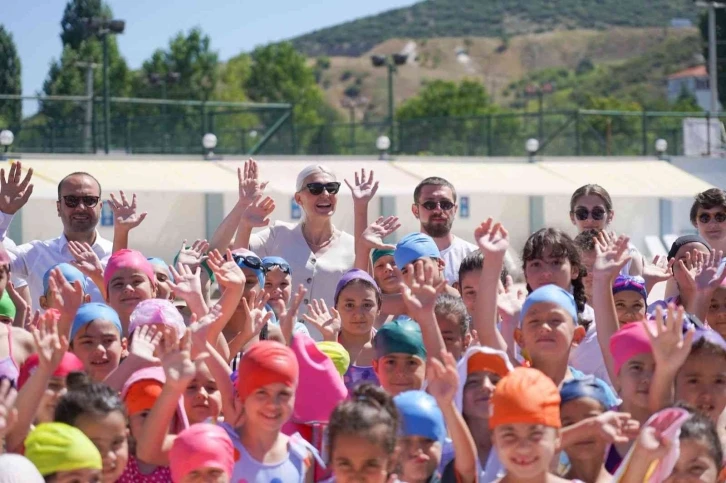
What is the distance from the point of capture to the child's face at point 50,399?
5.00m

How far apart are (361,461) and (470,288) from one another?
285 centimetres

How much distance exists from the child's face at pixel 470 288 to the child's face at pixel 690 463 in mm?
2510

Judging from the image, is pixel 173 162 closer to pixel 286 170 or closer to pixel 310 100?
pixel 286 170

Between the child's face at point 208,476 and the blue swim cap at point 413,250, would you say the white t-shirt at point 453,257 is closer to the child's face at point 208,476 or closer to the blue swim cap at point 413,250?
the blue swim cap at point 413,250

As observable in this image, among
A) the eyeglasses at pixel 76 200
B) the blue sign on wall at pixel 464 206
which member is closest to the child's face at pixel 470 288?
the eyeglasses at pixel 76 200

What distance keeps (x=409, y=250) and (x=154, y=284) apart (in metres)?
1.50

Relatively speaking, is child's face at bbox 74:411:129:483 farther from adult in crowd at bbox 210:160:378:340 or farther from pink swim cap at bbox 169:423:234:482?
adult in crowd at bbox 210:160:378:340

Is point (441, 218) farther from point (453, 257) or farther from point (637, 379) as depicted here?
point (637, 379)

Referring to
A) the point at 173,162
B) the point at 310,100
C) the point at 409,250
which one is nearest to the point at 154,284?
the point at 409,250

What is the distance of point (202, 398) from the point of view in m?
5.46

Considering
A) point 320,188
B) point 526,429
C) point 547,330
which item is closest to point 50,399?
point 526,429

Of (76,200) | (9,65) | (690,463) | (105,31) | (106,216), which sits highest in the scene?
(9,65)

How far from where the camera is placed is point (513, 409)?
4.56 m

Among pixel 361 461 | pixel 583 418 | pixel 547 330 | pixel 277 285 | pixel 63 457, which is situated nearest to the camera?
pixel 63 457
